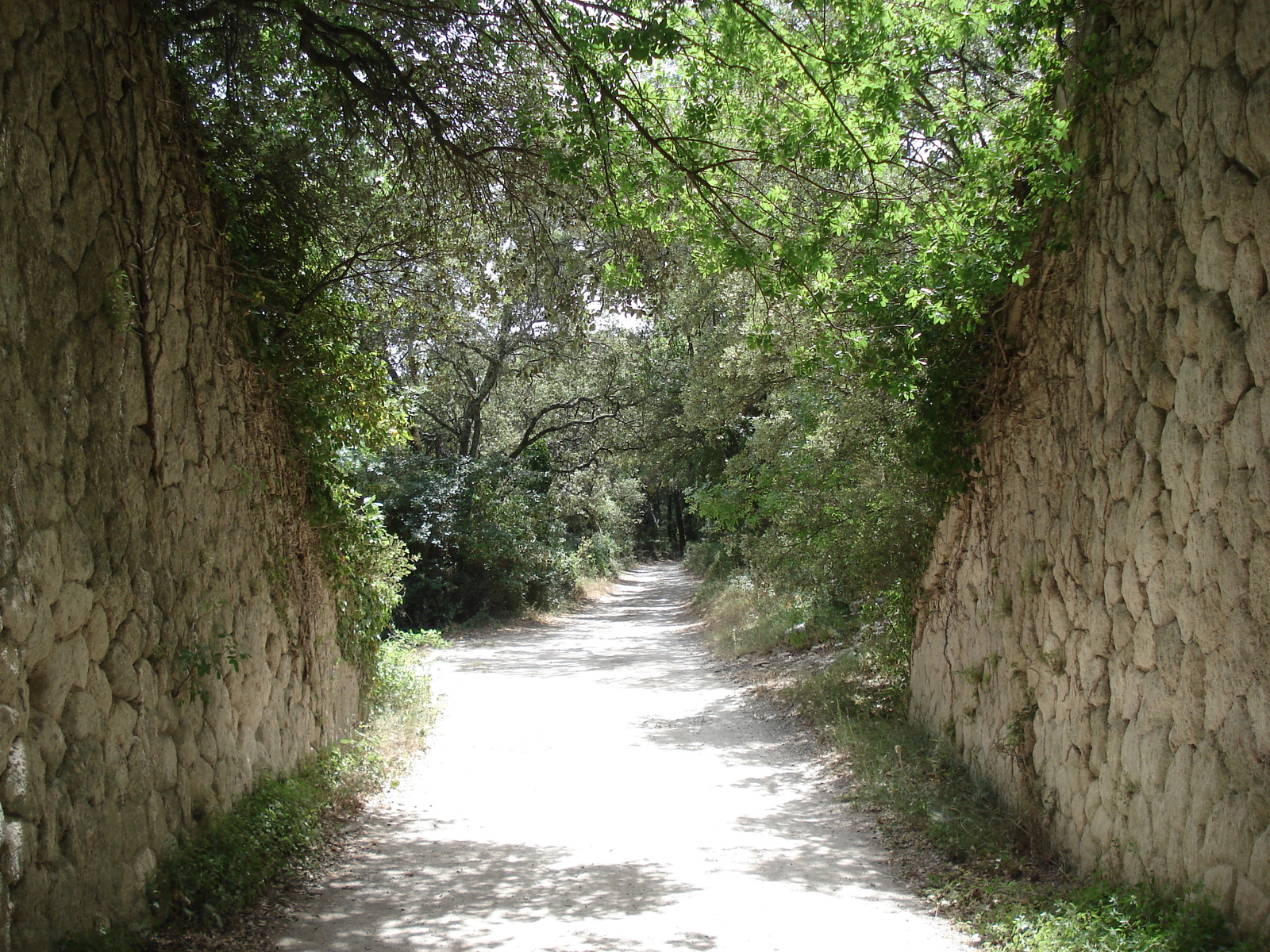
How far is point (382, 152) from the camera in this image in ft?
24.5

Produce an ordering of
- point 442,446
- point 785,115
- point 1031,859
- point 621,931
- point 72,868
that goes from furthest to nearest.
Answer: point 442,446, point 785,115, point 1031,859, point 621,931, point 72,868

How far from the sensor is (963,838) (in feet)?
16.5

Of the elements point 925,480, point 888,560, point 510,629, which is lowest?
point 510,629

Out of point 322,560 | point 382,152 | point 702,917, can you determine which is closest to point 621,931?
point 702,917

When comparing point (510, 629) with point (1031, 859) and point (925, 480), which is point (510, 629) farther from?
point (1031, 859)

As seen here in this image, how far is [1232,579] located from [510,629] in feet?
51.8

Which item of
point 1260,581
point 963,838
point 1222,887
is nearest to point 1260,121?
point 1260,581

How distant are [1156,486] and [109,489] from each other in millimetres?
4488

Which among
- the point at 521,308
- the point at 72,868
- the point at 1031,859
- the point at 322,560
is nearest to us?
the point at 72,868

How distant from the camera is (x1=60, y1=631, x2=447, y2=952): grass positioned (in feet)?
12.6

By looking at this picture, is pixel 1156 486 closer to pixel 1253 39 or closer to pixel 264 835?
pixel 1253 39

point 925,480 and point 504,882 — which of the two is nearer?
point 504,882

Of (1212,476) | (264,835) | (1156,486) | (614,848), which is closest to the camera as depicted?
(1212,476)

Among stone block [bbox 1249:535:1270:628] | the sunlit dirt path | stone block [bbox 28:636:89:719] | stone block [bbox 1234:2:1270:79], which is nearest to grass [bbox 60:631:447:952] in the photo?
the sunlit dirt path
